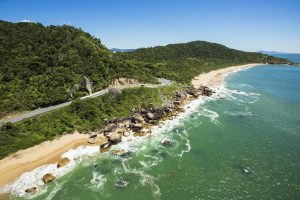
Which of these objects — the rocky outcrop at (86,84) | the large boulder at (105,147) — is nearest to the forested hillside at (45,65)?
the rocky outcrop at (86,84)

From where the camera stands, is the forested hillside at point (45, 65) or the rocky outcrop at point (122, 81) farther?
the rocky outcrop at point (122, 81)

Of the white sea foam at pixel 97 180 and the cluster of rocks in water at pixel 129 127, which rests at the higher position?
the cluster of rocks in water at pixel 129 127

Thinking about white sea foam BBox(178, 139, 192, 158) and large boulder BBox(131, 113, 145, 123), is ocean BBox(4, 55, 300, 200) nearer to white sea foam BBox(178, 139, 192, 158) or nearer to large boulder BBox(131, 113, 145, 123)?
white sea foam BBox(178, 139, 192, 158)

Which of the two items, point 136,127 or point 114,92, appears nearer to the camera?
point 136,127

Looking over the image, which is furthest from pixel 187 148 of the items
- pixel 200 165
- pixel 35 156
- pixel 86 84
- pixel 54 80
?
pixel 54 80

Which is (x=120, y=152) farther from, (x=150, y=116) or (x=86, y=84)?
(x=86, y=84)

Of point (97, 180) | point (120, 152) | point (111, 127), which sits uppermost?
point (111, 127)

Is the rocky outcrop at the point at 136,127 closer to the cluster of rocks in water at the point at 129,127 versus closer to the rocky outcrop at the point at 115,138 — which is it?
the cluster of rocks in water at the point at 129,127
